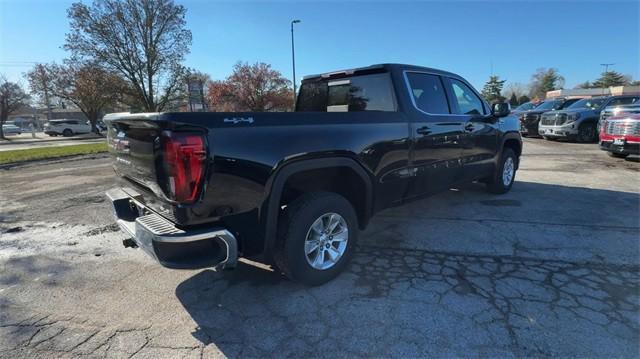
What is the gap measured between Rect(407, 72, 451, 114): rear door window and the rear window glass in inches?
13.1

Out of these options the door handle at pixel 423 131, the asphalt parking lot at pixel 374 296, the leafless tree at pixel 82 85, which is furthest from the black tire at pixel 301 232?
the leafless tree at pixel 82 85

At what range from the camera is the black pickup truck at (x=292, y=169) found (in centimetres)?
242

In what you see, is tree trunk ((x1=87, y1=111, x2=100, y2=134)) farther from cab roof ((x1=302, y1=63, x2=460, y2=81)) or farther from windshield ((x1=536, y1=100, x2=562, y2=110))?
cab roof ((x1=302, y1=63, x2=460, y2=81))

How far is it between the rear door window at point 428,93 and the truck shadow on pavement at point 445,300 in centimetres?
151

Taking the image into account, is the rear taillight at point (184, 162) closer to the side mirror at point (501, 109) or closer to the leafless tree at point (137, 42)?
the side mirror at point (501, 109)

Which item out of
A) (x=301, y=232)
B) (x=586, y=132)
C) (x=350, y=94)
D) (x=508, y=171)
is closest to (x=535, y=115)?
(x=586, y=132)

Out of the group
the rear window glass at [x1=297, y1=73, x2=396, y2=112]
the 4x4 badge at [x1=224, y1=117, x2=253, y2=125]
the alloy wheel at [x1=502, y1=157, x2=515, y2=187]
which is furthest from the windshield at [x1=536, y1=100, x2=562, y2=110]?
the 4x4 badge at [x1=224, y1=117, x2=253, y2=125]

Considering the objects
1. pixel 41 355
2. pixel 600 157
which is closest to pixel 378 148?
pixel 41 355

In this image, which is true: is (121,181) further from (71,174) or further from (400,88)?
(71,174)

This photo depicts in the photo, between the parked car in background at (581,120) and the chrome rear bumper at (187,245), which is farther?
the parked car in background at (581,120)

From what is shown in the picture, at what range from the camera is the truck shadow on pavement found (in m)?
2.42

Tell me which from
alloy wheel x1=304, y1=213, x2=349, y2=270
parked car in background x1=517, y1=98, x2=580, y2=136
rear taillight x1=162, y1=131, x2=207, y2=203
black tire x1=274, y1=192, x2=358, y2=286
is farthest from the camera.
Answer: parked car in background x1=517, y1=98, x2=580, y2=136

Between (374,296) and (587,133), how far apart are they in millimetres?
15299

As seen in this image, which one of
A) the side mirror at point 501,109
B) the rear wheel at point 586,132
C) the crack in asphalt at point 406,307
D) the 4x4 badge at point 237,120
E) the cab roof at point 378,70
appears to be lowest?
the crack in asphalt at point 406,307
